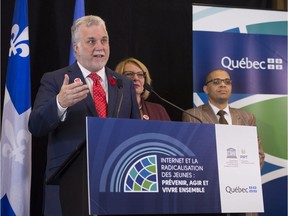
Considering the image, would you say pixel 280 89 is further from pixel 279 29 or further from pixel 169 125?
pixel 169 125

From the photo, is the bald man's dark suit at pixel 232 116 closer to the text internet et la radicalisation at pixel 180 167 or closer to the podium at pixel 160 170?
the podium at pixel 160 170

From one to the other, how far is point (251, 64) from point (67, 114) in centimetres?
282

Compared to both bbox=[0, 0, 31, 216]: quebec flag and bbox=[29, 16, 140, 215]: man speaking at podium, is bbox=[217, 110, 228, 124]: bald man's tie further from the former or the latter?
bbox=[29, 16, 140, 215]: man speaking at podium

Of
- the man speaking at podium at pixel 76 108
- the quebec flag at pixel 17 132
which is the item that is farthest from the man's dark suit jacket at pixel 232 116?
the man speaking at podium at pixel 76 108

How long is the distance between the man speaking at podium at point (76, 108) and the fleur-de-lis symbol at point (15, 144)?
53.9 inches

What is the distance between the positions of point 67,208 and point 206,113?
282cm

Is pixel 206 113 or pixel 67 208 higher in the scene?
pixel 206 113

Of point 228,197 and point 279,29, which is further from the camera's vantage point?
point 279,29

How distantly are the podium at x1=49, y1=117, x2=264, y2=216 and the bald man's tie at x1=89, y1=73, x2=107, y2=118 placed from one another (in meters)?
0.58

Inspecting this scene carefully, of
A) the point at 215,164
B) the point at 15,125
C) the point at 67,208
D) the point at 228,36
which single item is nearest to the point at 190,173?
the point at 215,164

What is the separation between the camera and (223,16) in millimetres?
5699

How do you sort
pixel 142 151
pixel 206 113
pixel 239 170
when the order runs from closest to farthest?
pixel 142 151
pixel 239 170
pixel 206 113

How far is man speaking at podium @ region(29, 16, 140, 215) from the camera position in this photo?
2869 millimetres

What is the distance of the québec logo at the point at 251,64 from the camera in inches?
225
